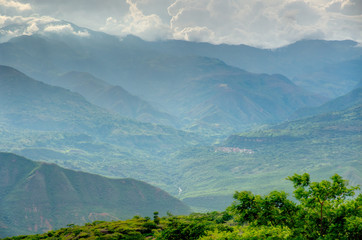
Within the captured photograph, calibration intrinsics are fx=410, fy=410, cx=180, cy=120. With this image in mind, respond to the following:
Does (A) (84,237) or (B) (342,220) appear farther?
(A) (84,237)

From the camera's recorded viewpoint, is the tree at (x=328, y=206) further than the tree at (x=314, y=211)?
Yes

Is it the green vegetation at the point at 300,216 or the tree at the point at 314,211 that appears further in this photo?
the tree at the point at 314,211

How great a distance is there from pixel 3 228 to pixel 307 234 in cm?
17952

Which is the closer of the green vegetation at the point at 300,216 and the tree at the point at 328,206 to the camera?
the green vegetation at the point at 300,216

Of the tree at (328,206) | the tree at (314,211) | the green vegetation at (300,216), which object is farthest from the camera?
the tree at (328,206)

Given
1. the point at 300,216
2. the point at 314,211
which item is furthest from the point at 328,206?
the point at 300,216

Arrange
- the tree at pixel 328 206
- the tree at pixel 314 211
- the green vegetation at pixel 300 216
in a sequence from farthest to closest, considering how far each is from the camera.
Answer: the tree at pixel 328 206
the tree at pixel 314 211
the green vegetation at pixel 300 216

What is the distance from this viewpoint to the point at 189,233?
62.1 metres

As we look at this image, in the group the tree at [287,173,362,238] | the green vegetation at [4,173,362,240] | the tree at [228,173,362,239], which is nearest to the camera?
the green vegetation at [4,173,362,240]

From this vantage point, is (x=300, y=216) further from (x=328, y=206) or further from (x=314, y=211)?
(x=328, y=206)

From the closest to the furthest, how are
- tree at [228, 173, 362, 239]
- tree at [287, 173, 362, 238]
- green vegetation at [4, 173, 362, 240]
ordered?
green vegetation at [4, 173, 362, 240], tree at [228, 173, 362, 239], tree at [287, 173, 362, 238]

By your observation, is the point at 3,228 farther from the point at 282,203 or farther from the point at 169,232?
the point at 282,203

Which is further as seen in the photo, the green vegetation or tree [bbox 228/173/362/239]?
tree [bbox 228/173/362/239]

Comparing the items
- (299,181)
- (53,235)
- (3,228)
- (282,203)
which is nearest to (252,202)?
(282,203)
